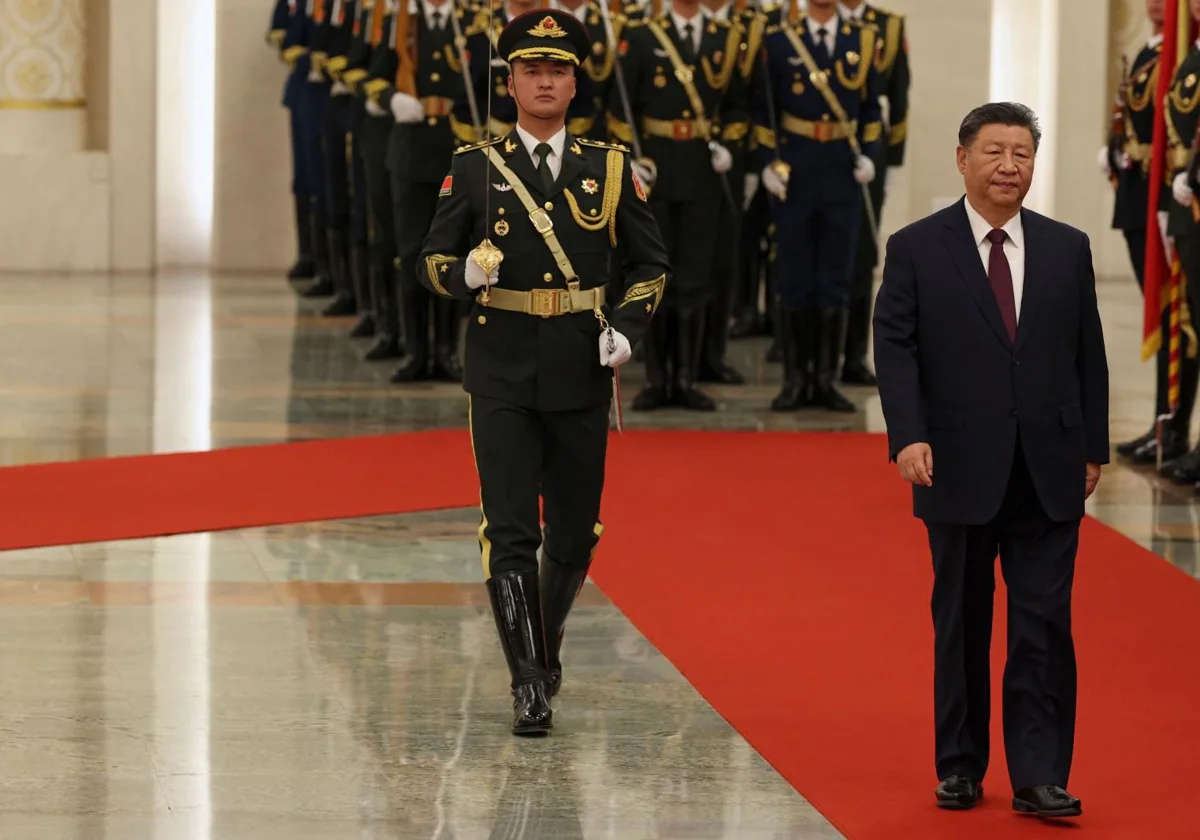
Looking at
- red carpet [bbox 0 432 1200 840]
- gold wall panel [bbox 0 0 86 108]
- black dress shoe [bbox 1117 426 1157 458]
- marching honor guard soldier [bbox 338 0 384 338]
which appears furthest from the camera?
gold wall panel [bbox 0 0 86 108]

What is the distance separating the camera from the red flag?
8.95 m

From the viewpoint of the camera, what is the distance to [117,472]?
8727mm

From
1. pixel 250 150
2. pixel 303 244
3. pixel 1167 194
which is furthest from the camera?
pixel 250 150

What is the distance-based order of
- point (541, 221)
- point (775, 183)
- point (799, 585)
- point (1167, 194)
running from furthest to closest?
point (775, 183) → point (1167, 194) → point (799, 585) → point (541, 221)

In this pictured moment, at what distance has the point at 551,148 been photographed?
535 cm

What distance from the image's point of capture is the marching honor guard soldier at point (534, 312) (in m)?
5.27

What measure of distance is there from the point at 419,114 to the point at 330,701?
597 cm

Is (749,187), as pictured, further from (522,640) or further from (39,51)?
(39,51)

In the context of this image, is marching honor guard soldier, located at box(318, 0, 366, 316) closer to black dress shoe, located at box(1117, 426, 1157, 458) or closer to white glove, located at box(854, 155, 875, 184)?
white glove, located at box(854, 155, 875, 184)

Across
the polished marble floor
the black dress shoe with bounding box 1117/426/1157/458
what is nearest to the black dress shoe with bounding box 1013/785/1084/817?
the polished marble floor

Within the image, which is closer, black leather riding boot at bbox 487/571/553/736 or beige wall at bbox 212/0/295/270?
black leather riding boot at bbox 487/571/553/736

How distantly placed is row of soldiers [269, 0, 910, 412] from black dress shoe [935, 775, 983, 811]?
5886 millimetres

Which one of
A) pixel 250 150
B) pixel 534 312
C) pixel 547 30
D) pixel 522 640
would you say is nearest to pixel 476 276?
pixel 534 312

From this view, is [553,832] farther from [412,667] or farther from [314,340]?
[314,340]
